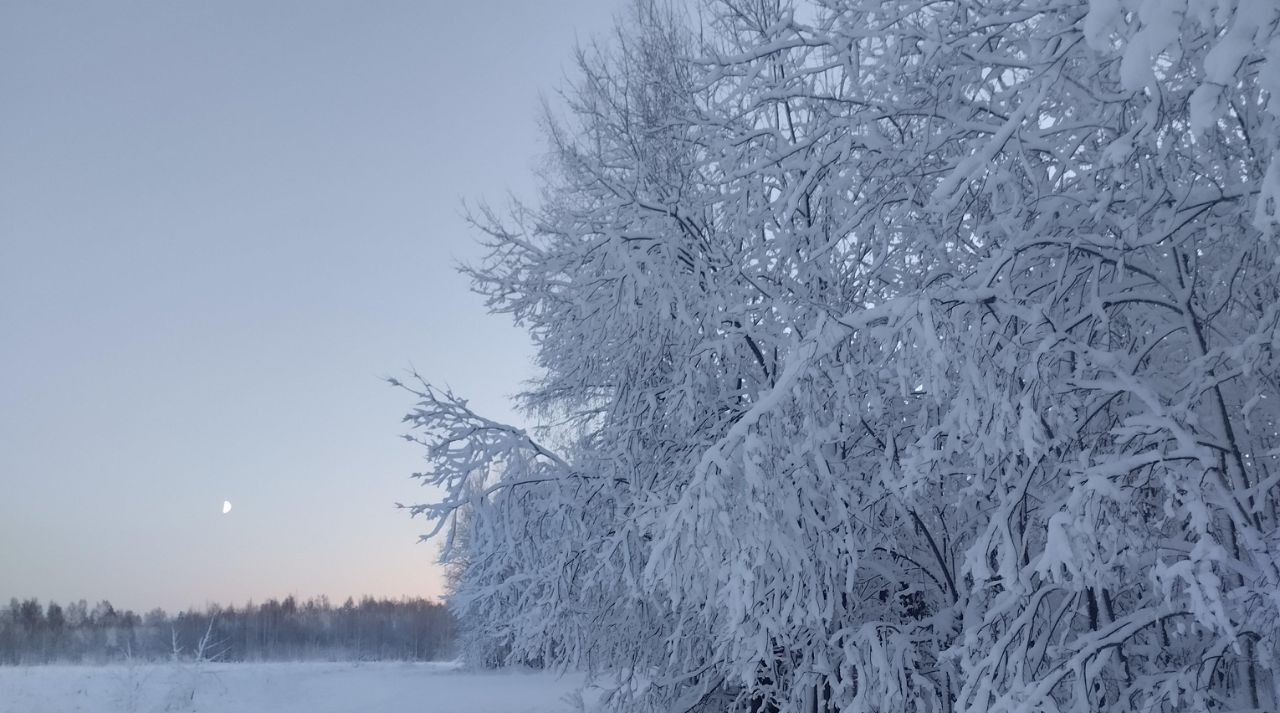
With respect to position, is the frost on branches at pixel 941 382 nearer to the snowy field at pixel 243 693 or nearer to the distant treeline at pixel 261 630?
the snowy field at pixel 243 693

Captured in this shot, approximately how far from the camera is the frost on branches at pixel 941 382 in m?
3.72

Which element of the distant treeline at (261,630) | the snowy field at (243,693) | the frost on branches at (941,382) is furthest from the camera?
the distant treeline at (261,630)

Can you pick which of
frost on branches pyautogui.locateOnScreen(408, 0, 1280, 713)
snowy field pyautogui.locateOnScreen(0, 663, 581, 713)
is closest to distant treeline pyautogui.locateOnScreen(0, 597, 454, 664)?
snowy field pyautogui.locateOnScreen(0, 663, 581, 713)

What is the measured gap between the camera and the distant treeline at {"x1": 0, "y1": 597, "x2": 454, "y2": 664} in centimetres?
6544

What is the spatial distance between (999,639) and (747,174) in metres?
2.68

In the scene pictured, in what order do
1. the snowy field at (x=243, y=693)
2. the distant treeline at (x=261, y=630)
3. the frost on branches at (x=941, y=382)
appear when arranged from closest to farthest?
the frost on branches at (x=941, y=382) → the snowy field at (x=243, y=693) → the distant treeline at (x=261, y=630)

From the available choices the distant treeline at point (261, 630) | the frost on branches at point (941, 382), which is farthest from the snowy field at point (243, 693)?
the distant treeline at point (261, 630)

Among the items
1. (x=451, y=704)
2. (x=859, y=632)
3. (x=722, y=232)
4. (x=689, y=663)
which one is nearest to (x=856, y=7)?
(x=722, y=232)

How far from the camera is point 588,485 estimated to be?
7520 millimetres

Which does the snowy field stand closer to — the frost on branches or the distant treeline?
the frost on branches

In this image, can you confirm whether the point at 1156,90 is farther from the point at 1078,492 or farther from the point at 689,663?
the point at 689,663

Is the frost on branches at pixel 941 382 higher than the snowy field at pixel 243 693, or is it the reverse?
the frost on branches at pixel 941 382

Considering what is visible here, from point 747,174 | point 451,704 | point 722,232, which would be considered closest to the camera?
point 747,174

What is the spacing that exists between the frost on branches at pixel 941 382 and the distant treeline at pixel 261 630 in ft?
186
